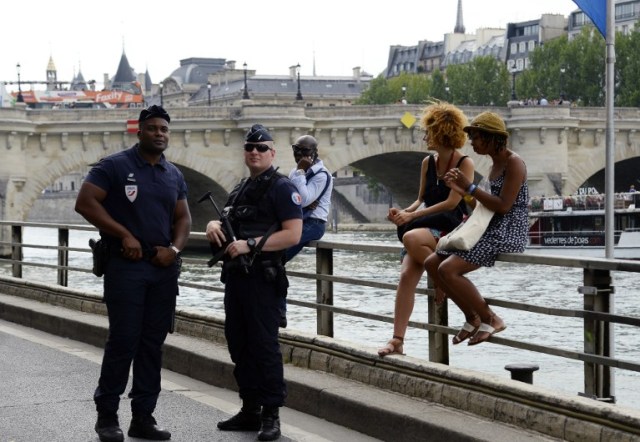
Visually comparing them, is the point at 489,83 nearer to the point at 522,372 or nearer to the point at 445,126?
the point at 445,126

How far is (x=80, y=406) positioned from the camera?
6.95m

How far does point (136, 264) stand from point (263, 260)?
547 mm

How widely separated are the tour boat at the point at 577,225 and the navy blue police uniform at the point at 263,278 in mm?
31276

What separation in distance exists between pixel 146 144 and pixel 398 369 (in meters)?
1.54

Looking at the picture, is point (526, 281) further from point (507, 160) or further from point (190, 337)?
point (507, 160)

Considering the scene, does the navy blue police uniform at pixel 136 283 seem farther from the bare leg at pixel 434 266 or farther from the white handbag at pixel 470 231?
the white handbag at pixel 470 231

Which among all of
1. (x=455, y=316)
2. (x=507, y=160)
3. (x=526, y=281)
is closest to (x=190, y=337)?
(x=507, y=160)

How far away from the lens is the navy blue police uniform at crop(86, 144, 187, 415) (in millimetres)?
6031

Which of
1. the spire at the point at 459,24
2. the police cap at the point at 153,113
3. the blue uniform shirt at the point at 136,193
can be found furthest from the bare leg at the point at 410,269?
the spire at the point at 459,24

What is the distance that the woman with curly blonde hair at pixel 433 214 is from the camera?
647cm

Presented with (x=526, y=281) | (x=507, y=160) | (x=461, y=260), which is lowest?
(x=526, y=281)

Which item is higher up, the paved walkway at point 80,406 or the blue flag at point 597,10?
the blue flag at point 597,10

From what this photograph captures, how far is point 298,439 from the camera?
6.12 meters

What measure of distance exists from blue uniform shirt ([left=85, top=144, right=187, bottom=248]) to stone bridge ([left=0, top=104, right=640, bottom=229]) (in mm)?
37130
